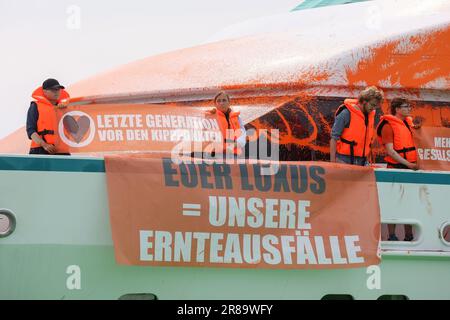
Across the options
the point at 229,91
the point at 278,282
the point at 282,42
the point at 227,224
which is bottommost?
the point at 278,282

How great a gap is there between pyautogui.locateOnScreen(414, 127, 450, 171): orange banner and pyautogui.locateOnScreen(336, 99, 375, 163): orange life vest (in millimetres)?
736

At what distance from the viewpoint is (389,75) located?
809 cm

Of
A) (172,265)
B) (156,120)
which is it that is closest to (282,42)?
(156,120)

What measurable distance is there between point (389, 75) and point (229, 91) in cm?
149

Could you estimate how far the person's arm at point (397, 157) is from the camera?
7160 mm

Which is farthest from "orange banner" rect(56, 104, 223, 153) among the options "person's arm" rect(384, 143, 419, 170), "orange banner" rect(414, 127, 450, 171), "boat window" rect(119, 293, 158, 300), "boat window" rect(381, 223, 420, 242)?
"orange banner" rect(414, 127, 450, 171)

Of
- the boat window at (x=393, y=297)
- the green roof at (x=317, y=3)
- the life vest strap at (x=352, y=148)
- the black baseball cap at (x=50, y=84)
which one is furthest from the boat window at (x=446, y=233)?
the green roof at (x=317, y=3)

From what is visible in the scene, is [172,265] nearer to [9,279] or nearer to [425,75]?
[9,279]

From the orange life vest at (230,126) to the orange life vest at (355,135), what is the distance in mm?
848

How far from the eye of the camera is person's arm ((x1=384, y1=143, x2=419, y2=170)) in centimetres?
716

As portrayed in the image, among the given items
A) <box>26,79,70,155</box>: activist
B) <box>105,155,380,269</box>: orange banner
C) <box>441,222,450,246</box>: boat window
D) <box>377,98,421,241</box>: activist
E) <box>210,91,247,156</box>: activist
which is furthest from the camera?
<box>377,98,421,241</box>: activist

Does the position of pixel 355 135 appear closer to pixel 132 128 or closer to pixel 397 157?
pixel 397 157

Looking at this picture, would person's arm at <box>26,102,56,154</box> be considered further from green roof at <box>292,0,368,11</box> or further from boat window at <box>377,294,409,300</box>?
green roof at <box>292,0,368,11</box>

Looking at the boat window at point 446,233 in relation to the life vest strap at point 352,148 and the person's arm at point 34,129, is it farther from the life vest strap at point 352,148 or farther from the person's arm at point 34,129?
the person's arm at point 34,129
